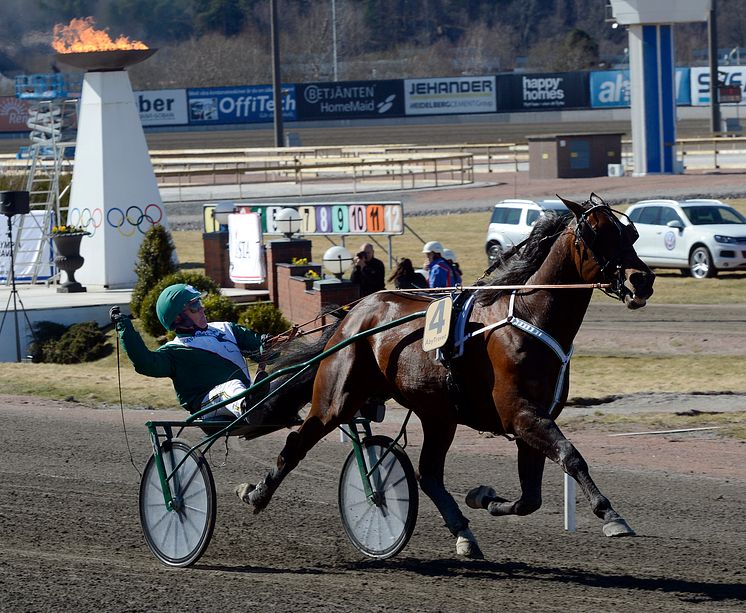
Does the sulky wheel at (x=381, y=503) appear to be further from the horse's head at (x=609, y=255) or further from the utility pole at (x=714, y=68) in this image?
the utility pole at (x=714, y=68)

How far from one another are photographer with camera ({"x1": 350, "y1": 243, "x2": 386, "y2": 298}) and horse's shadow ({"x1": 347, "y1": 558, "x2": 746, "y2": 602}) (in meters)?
9.05

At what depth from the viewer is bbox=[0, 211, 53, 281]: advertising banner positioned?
924 inches

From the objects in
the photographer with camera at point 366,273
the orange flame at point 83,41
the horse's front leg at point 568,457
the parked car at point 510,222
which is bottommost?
the horse's front leg at point 568,457

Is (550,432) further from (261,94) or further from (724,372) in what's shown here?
(261,94)

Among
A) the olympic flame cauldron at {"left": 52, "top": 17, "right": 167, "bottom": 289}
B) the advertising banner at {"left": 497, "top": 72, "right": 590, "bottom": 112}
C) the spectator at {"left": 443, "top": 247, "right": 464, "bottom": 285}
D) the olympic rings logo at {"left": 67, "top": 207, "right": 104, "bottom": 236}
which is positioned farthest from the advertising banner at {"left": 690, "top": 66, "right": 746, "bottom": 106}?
the spectator at {"left": 443, "top": 247, "right": 464, "bottom": 285}

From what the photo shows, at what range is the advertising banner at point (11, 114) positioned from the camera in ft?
197

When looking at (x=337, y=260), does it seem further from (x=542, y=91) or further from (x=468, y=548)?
(x=542, y=91)

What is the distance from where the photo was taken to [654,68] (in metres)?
37.8

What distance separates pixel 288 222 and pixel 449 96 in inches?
1666

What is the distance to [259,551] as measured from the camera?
729 centimetres

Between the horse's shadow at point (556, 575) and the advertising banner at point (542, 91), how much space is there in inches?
2161

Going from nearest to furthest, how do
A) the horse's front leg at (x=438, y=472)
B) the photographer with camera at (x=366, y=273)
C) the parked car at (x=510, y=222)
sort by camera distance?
the horse's front leg at (x=438, y=472) < the photographer with camera at (x=366, y=273) < the parked car at (x=510, y=222)

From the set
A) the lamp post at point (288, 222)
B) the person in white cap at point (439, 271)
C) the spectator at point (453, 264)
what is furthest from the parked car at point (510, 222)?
the person in white cap at point (439, 271)

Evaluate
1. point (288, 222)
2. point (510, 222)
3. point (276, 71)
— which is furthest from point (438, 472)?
point (276, 71)
